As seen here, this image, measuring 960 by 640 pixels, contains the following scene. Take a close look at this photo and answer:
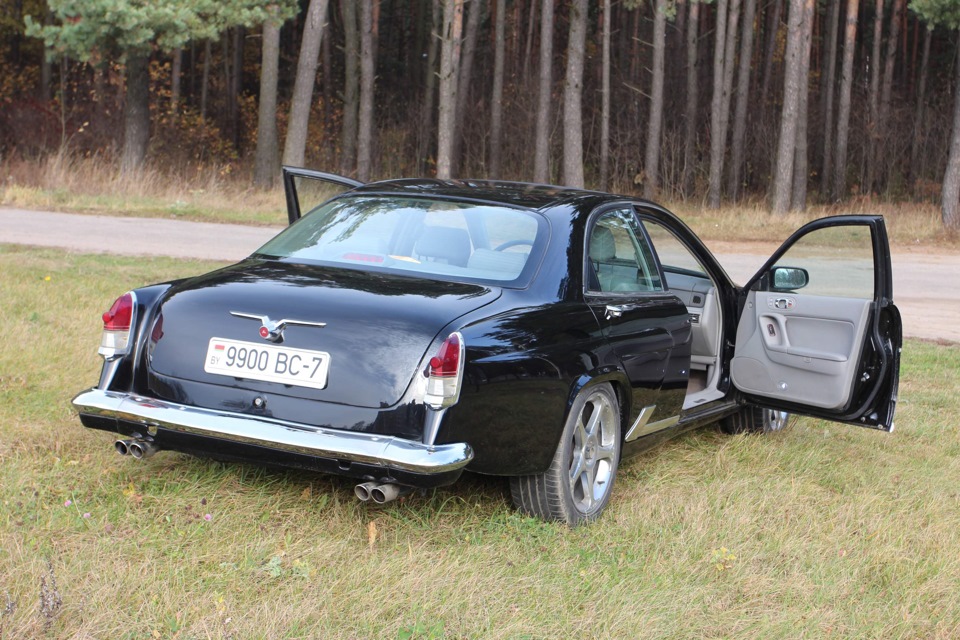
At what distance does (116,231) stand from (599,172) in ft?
68.7

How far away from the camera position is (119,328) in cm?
443

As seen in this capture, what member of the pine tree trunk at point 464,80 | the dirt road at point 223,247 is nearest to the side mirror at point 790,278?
the dirt road at point 223,247

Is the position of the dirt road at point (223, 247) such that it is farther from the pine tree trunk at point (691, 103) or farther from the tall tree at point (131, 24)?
the pine tree trunk at point (691, 103)

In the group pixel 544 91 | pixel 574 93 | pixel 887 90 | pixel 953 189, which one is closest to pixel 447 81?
pixel 574 93

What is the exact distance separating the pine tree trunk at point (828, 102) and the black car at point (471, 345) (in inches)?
1169

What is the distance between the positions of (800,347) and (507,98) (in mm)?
30958

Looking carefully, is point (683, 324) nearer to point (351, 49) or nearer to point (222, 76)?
point (351, 49)

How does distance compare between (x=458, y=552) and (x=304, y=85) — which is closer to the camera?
(x=458, y=552)

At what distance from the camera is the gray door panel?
18.7 ft

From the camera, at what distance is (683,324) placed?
222 inches

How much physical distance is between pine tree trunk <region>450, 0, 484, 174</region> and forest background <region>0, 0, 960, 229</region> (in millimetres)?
100

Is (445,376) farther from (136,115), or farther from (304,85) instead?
(136,115)

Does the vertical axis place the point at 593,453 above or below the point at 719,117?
below

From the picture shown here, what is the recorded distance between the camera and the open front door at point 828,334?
5.67 m
